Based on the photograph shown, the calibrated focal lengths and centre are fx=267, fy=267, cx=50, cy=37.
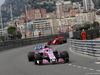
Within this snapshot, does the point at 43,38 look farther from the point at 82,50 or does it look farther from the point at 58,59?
the point at 58,59

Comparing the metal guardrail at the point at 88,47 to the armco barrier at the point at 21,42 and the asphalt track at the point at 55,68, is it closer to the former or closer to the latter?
the asphalt track at the point at 55,68

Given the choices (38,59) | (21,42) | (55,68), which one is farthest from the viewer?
(21,42)

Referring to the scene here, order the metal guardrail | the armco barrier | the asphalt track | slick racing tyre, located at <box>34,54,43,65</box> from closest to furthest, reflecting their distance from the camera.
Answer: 1. the asphalt track
2. slick racing tyre, located at <box>34,54,43,65</box>
3. the metal guardrail
4. the armco barrier

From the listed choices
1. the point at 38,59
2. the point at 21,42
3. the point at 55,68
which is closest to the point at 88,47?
the point at 38,59

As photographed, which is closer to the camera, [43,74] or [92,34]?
[43,74]

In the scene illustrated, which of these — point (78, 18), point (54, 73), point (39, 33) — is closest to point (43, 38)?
point (39, 33)

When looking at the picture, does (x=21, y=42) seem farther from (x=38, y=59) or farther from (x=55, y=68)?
(x=55, y=68)

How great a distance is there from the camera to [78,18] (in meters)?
132

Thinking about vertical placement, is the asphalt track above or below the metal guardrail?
below

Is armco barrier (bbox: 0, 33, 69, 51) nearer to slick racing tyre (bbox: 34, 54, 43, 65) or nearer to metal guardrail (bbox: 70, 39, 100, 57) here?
metal guardrail (bbox: 70, 39, 100, 57)

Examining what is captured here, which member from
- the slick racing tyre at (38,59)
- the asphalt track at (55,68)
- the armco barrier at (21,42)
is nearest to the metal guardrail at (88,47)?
the asphalt track at (55,68)

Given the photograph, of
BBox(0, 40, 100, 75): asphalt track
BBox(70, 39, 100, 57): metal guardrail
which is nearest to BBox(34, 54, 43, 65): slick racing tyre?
BBox(0, 40, 100, 75): asphalt track

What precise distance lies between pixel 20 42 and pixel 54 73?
2465cm

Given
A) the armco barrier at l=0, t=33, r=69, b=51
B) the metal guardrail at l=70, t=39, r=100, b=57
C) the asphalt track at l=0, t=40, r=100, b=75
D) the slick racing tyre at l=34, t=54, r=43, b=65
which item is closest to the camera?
the asphalt track at l=0, t=40, r=100, b=75
